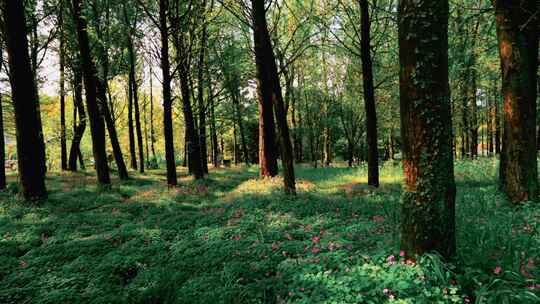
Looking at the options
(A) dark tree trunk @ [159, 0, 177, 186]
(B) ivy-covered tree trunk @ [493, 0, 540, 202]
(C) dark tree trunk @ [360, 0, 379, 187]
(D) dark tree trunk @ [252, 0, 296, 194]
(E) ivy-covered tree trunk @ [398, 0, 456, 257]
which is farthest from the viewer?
(A) dark tree trunk @ [159, 0, 177, 186]

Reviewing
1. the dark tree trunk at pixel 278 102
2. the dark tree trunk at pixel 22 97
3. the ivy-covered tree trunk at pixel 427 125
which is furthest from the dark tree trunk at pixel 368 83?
the dark tree trunk at pixel 22 97

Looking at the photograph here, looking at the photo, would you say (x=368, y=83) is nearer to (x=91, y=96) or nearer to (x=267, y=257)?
(x=267, y=257)

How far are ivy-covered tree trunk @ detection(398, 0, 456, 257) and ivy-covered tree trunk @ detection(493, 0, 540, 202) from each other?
14.6 ft

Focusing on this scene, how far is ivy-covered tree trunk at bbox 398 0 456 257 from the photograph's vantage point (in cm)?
316

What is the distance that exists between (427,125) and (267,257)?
306 cm

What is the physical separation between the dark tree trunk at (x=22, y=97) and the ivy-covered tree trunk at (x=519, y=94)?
1389 cm

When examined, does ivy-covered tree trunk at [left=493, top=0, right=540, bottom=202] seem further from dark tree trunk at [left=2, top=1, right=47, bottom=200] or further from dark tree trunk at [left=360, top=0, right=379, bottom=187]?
dark tree trunk at [left=2, top=1, right=47, bottom=200]

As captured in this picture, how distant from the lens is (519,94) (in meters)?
6.21

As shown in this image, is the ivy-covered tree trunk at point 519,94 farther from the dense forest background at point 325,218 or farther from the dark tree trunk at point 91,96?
the dark tree trunk at point 91,96

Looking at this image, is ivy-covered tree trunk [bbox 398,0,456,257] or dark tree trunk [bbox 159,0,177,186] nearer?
ivy-covered tree trunk [bbox 398,0,456,257]

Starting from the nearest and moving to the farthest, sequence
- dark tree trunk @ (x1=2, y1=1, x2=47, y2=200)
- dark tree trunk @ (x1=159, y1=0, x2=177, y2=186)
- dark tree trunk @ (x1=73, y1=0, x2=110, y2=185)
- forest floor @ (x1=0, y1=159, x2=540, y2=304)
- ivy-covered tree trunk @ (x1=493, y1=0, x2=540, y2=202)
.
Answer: forest floor @ (x1=0, y1=159, x2=540, y2=304) → ivy-covered tree trunk @ (x1=493, y1=0, x2=540, y2=202) → dark tree trunk @ (x1=2, y1=1, x2=47, y2=200) → dark tree trunk @ (x1=159, y1=0, x2=177, y2=186) → dark tree trunk @ (x1=73, y1=0, x2=110, y2=185)

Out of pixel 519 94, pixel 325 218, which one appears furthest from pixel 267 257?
pixel 519 94

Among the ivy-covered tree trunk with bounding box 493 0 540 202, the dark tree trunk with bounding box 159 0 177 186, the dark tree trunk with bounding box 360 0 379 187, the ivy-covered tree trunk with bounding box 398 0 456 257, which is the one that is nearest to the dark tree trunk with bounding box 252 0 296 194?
the dark tree trunk with bounding box 360 0 379 187

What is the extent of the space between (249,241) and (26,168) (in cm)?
903
